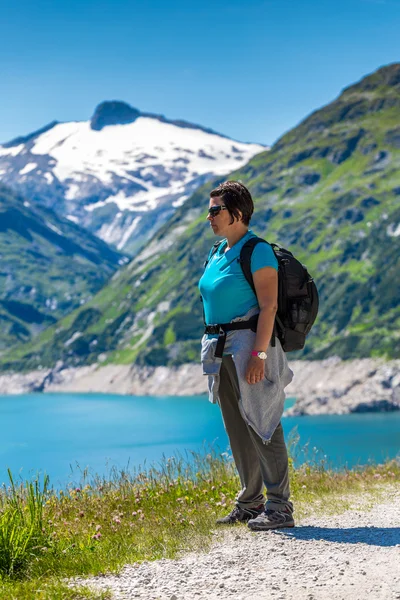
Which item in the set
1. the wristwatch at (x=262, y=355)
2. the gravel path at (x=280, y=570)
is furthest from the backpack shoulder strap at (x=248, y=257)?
the gravel path at (x=280, y=570)

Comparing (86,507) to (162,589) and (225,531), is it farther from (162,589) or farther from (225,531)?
(162,589)

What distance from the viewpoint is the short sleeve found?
7.00 metres

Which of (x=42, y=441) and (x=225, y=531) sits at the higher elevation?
(x=225, y=531)

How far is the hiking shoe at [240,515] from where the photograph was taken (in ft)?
24.6

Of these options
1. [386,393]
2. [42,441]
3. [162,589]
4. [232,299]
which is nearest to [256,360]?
[232,299]

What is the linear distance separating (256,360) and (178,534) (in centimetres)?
170

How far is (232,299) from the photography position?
722 centimetres

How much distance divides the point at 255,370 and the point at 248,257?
1.03 metres

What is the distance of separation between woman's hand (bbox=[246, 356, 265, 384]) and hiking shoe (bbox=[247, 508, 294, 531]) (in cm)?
125

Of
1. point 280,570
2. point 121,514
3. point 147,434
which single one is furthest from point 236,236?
point 147,434

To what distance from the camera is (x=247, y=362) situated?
7.11m

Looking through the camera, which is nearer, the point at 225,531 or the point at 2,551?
the point at 2,551

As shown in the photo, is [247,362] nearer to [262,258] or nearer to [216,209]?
[262,258]

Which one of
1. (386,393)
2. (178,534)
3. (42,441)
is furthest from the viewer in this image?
(386,393)
